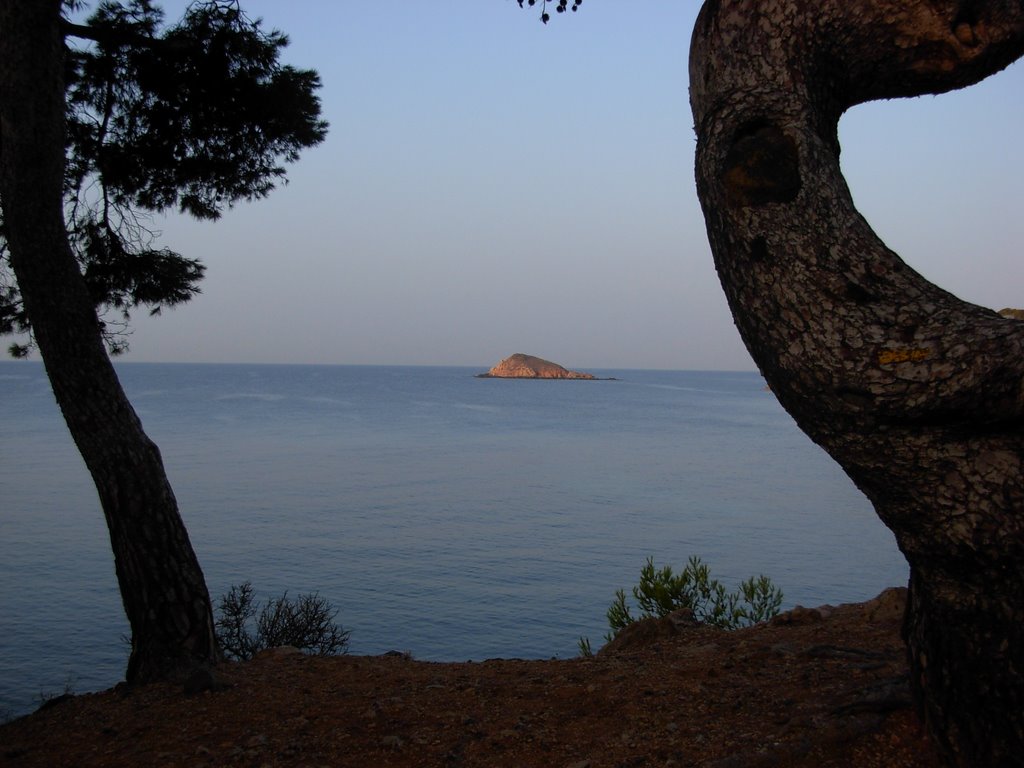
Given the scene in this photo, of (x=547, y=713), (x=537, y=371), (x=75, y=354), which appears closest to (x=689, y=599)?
(x=547, y=713)

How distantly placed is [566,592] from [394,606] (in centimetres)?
263

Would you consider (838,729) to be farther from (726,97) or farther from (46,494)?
(46,494)

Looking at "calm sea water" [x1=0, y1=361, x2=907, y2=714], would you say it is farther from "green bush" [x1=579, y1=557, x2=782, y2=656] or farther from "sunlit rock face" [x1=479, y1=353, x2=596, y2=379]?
"sunlit rock face" [x1=479, y1=353, x2=596, y2=379]

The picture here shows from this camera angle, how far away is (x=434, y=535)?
61.0 feet

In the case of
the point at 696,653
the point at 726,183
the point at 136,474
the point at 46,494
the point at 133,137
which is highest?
the point at 133,137

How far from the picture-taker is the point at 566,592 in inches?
547

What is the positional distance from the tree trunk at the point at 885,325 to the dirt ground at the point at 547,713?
703 mm

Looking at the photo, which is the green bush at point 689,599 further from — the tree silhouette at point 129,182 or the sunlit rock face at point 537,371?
the sunlit rock face at point 537,371

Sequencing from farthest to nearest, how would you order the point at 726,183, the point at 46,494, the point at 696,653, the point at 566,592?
the point at 46,494
the point at 566,592
the point at 696,653
the point at 726,183

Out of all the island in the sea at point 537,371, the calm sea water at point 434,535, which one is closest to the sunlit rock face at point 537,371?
the island in the sea at point 537,371

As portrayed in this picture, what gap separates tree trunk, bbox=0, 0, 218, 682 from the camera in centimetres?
594

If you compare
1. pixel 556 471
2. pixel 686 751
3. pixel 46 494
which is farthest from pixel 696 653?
pixel 556 471

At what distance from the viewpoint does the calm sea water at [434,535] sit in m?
11.8

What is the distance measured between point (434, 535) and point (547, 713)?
14.0 meters
